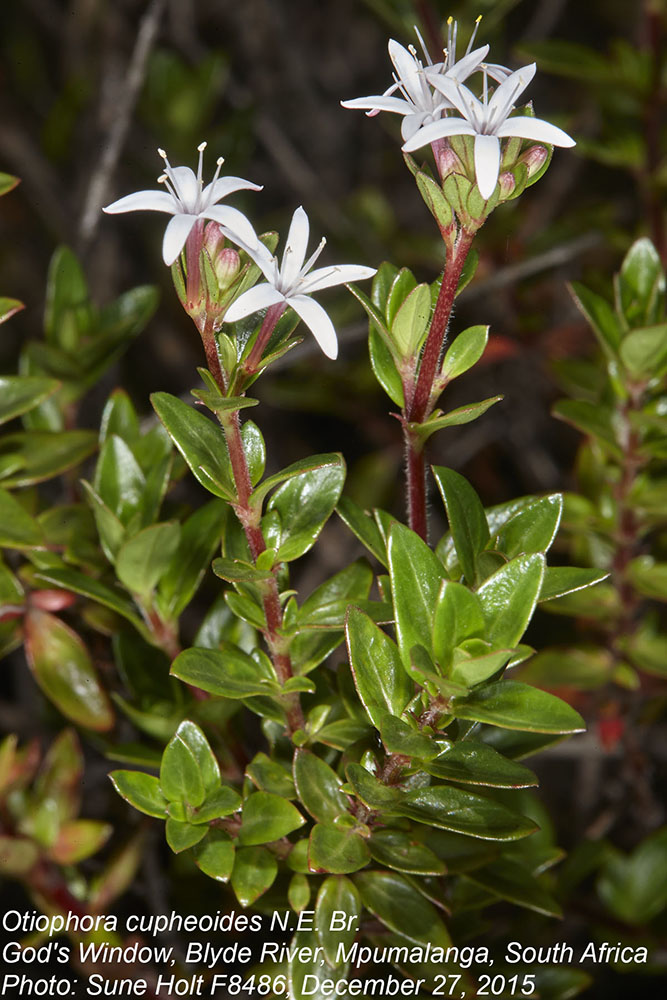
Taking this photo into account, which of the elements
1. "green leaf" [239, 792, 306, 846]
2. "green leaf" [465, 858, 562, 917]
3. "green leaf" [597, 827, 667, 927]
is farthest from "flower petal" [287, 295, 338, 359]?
"green leaf" [597, 827, 667, 927]

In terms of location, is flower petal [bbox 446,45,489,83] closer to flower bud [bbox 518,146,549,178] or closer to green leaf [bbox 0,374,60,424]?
flower bud [bbox 518,146,549,178]

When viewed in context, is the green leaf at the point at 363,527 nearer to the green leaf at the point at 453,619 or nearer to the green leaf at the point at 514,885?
the green leaf at the point at 453,619

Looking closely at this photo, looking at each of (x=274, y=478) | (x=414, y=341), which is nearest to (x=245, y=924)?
(x=274, y=478)

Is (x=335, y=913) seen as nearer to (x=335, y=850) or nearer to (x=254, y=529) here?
(x=335, y=850)

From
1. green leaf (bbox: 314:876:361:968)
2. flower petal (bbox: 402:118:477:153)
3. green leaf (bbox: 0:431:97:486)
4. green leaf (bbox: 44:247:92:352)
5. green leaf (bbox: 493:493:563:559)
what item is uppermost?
flower petal (bbox: 402:118:477:153)

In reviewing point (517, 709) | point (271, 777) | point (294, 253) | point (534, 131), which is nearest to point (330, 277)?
point (294, 253)
